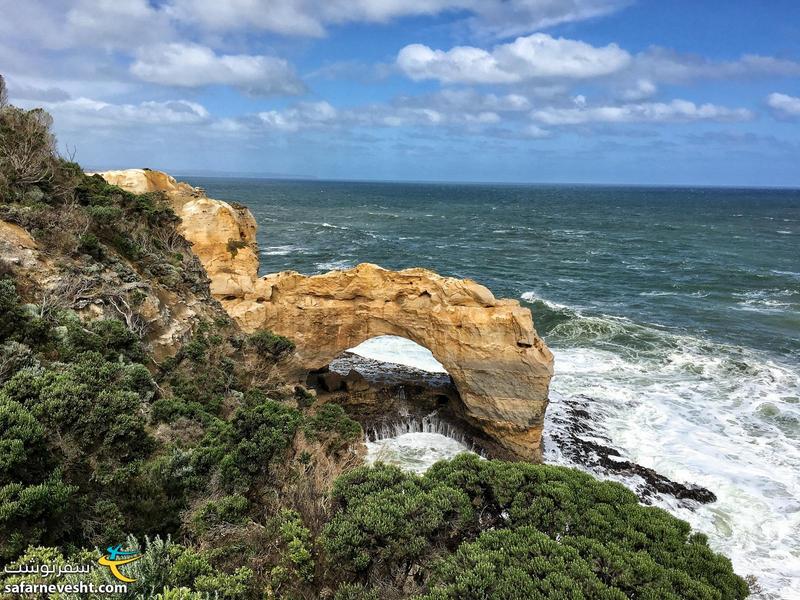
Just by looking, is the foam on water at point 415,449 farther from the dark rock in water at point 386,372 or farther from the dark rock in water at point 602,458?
the dark rock in water at point 602,458

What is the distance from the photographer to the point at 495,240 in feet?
224

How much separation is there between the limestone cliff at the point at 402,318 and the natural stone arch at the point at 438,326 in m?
0.04

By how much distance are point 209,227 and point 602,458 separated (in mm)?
19258

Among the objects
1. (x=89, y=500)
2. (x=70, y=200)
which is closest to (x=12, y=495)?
(x=89, y=500)

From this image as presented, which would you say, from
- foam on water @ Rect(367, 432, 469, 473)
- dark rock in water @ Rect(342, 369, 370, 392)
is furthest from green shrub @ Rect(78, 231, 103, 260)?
dark rock in water @ Rect(342, 369, 370, 392)

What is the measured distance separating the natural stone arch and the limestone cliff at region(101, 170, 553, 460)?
0.12 feet

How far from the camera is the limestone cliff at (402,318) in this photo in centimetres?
1812

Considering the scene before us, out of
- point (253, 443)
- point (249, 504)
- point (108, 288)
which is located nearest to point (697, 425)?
point (253, 443)

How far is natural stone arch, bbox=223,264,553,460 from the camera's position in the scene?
18.1 m

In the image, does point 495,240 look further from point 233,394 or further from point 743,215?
point 743,215

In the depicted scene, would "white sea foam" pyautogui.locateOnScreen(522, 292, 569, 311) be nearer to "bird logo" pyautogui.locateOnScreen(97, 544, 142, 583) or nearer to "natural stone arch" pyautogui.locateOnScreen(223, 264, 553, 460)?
"natural stone arch" pyautogui.locateOnScreen(223, 264, 553, 460)

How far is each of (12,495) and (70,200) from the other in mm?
11216

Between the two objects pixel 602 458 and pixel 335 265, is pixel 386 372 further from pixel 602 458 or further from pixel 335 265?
pixel 335 265

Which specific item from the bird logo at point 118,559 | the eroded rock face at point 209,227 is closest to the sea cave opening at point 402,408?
the eroded rock face at point 209,227
